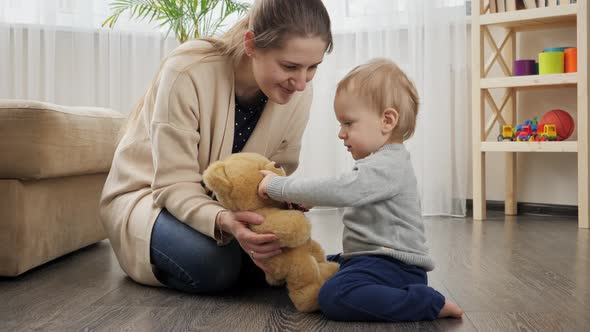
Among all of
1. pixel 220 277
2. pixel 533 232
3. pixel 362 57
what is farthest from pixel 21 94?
pixel 533 232

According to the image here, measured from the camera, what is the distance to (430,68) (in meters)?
3.12

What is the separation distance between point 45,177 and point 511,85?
6.57 feet

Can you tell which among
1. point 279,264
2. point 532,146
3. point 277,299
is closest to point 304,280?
point 279,264

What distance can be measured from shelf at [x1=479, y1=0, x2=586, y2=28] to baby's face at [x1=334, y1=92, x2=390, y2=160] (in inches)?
70.6

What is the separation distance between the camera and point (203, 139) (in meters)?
1.51

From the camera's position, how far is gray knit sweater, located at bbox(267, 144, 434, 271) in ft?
4.03

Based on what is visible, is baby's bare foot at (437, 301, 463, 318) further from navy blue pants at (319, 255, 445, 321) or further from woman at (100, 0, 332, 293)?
woman at (100, 0, 332, 293)

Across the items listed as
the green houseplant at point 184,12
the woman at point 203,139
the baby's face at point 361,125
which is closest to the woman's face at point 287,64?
the woman at point 203,139

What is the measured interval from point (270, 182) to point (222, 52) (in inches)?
18.3

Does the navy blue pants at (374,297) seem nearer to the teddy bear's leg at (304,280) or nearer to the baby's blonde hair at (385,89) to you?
the teddy bear's leg at (304,280)

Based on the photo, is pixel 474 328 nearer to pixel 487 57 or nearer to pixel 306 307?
pixel 306 307

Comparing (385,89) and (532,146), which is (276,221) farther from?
(532,146)

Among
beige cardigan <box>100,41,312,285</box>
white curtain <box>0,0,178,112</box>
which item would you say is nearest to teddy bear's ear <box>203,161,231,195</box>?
beige cardigan <box>100,41,312,285</box>

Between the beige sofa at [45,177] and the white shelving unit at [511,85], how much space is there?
67.4 inches
